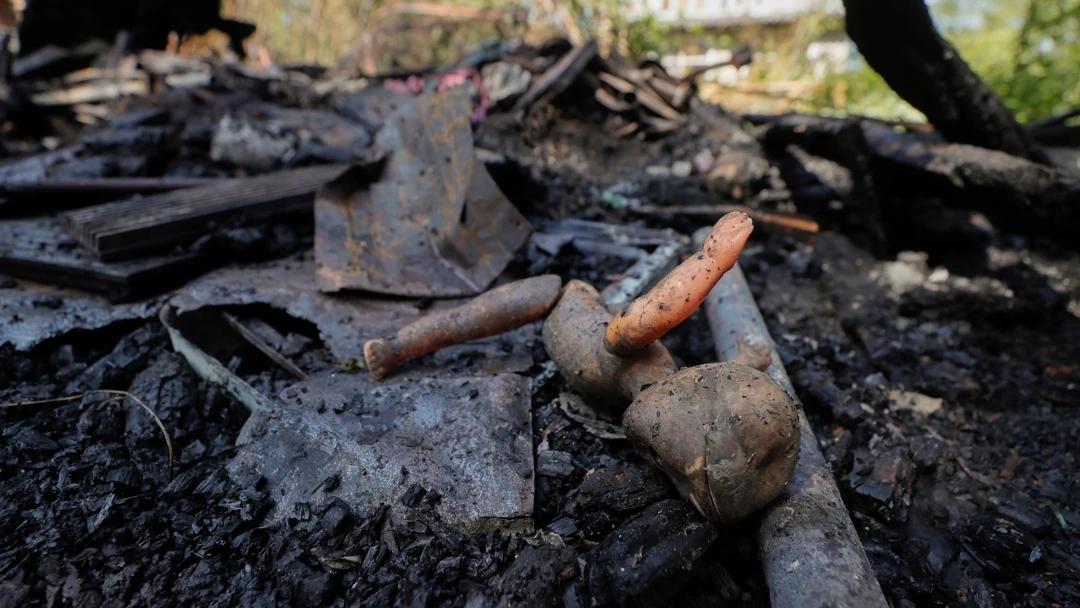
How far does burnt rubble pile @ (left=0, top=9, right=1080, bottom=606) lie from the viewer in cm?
166

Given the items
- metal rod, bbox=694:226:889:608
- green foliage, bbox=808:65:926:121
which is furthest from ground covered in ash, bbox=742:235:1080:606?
green foliage, bbox=808:65:926:121

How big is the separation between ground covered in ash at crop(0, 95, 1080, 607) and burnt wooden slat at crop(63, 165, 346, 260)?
0.51 metres

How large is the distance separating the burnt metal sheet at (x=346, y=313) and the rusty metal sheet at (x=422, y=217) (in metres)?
0.10

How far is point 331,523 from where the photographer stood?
5.73ft

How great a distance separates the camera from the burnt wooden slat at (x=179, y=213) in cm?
303

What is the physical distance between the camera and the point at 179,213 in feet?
10.9

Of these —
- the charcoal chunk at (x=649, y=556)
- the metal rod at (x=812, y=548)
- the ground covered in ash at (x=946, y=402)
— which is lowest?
the ground covered in ash at (x=946, y=402)

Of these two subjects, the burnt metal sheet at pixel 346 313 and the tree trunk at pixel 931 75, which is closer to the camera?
the burnt metal sheet at pixel 346 313

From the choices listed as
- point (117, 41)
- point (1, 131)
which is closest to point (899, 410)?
point (1, 131)

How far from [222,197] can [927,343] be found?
4.34m

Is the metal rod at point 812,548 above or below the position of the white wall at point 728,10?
below

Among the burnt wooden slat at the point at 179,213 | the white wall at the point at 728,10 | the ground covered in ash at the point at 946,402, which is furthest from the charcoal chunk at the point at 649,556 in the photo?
the white wall at the point at 728,10

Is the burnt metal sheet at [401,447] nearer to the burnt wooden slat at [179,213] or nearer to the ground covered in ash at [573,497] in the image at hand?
the ground covered in ash at [573,497]

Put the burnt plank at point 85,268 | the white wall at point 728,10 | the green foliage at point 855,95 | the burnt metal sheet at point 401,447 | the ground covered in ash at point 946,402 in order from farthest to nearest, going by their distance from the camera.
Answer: the white wall at point 728,10
the green foliage at point 855,95
the burnt plank at point 85,268
the ground covered in ash at point 946,402
the burnt metal sheet at point 401,447
